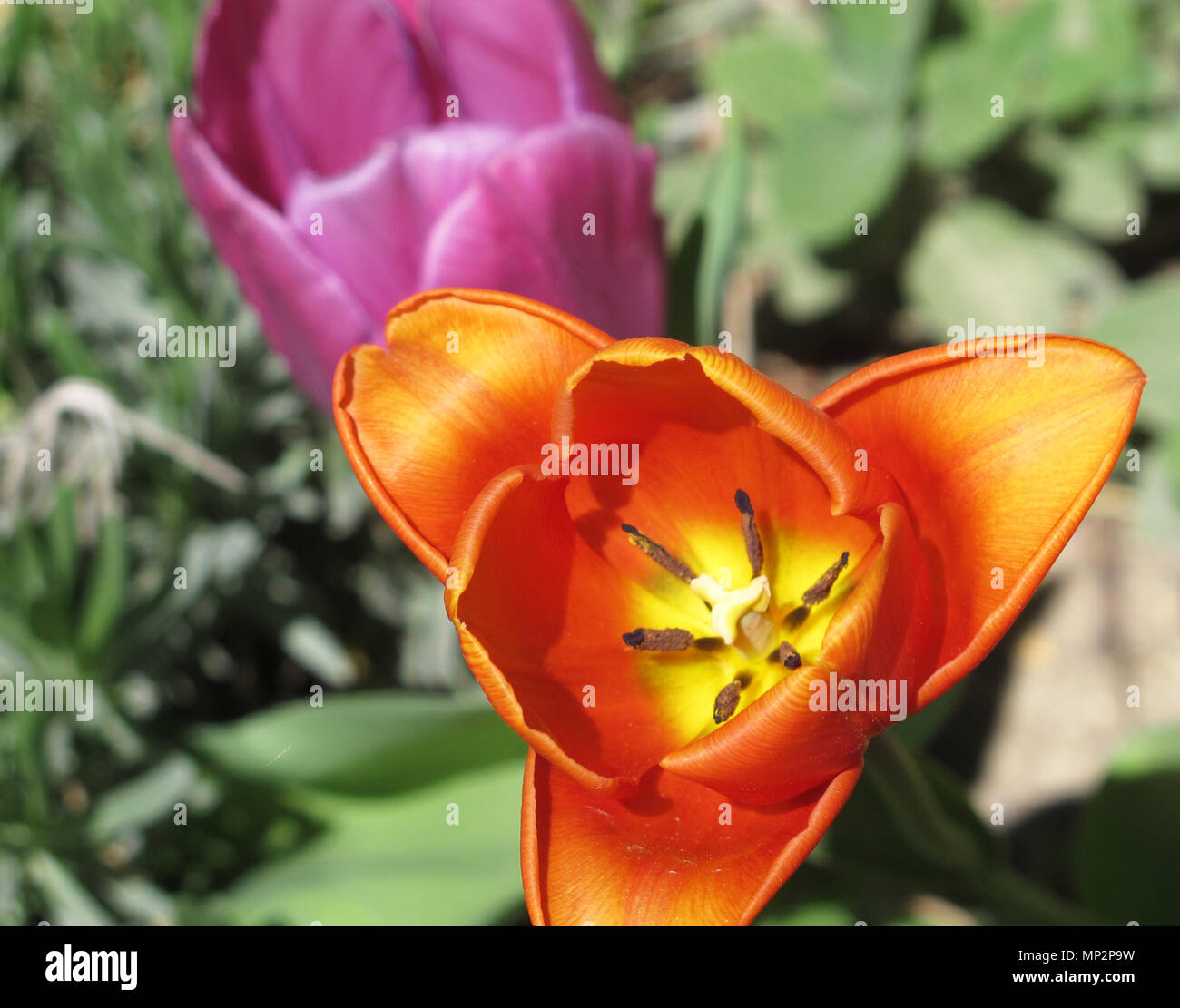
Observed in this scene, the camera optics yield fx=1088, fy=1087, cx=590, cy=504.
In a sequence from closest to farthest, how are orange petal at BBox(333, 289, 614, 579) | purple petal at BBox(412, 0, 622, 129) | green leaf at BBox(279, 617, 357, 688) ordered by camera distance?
orange petal at BBox(333, 289, 614, 579)
purple petal at BBox(412, 0, 622, 129)
green leaf at BBox(279, 617, 357, 688)

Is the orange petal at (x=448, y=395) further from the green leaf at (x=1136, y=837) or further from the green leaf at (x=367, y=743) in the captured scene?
the green leaf at (x=1136, y=837)

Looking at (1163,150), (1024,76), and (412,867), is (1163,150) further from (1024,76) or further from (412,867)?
(412,867)

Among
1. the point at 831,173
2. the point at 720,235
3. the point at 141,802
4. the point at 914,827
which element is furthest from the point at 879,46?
the point at 141,802

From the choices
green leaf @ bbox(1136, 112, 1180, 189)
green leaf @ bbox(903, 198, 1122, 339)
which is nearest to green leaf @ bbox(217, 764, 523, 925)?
green leaf @ bbox(903, 198, 1122, 339)

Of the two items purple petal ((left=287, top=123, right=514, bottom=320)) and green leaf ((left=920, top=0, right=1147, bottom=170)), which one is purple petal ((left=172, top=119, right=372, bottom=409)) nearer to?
purple petal ((left=287, top=123, right=514, bottom=320))

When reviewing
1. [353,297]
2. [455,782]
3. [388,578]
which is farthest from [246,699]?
[353,297]

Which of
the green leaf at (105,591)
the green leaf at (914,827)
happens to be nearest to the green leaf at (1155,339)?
the green leaf at (914,827)
